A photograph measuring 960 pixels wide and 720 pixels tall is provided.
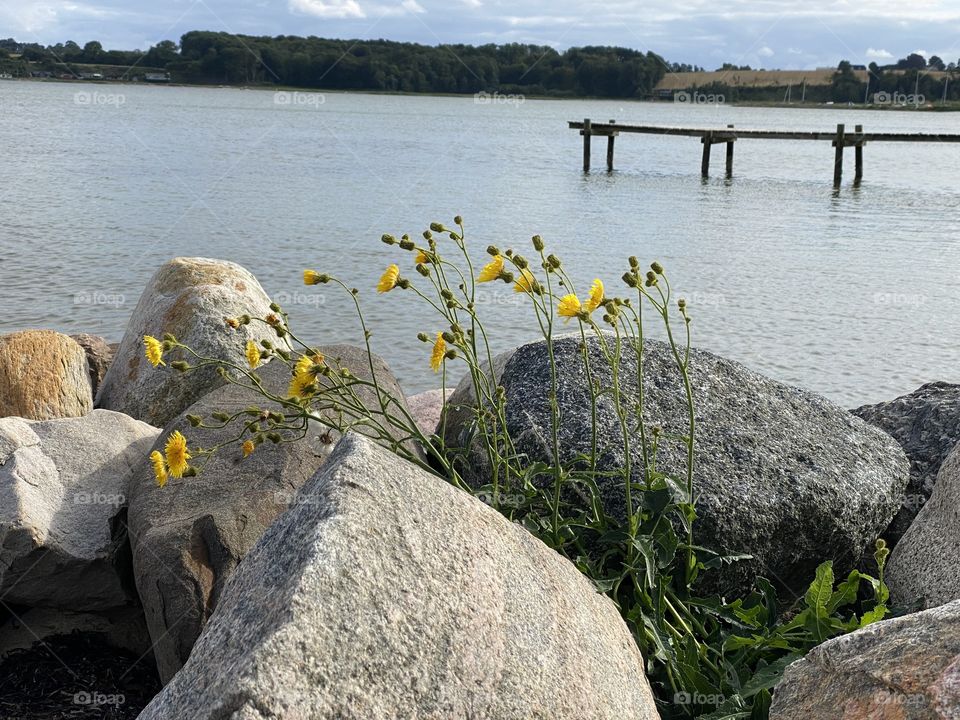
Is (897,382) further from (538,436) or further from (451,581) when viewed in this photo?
(451,581)

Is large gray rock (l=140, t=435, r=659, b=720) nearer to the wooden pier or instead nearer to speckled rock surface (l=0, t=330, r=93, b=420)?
speckled rock surface (l=0, t=330, r=93, b=420)

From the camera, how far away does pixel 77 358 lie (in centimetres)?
712

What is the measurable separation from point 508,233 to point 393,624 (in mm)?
19616

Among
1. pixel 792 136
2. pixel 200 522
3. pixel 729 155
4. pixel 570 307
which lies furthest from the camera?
pixel 729 155

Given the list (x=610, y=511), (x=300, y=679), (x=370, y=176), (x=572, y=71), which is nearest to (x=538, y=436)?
(x=610, y=511)

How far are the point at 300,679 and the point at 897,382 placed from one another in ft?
33.7

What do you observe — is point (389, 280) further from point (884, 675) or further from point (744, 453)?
point (744, 453)

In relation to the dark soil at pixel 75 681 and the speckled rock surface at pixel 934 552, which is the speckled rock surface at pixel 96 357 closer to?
the dark soil at pixel 75 681

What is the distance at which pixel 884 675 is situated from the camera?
2449 mm

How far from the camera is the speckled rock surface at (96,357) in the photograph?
25.4 ft

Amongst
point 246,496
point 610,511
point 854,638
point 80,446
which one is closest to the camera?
point 854,638

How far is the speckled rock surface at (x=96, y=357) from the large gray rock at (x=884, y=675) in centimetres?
600

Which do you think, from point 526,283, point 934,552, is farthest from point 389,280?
point 934,552

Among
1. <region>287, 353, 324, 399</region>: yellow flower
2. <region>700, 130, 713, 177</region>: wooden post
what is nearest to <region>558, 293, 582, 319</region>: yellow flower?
<region>287, 353, 324, 399</region>: yellow flower
